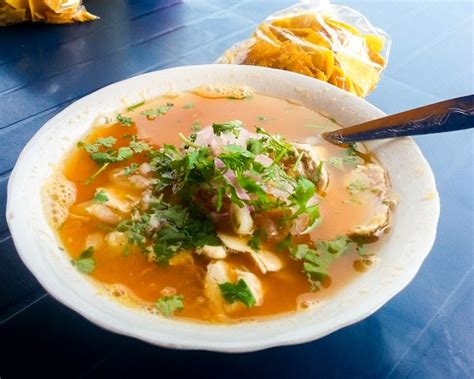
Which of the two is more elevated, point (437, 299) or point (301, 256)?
point (301, 256)

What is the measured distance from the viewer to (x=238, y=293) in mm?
964

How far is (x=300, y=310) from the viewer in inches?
37.5

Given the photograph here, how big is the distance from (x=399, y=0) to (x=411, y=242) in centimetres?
201

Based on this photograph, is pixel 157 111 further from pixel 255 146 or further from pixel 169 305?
pixel 169 305

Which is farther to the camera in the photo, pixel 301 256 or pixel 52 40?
pixel 52 40

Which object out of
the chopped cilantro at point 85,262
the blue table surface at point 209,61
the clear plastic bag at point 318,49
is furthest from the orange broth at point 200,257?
the clear plastic bag at point 318,49

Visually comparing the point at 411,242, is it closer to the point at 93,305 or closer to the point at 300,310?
the point at 300,310

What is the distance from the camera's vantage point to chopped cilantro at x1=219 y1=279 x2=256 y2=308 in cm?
96

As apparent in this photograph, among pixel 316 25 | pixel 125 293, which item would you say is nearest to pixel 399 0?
pixel 316 25

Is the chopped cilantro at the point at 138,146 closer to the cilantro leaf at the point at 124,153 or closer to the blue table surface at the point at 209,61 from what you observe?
the cilantro leaf at the point at 124,153

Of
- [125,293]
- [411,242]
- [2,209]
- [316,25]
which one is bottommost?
[2,209]

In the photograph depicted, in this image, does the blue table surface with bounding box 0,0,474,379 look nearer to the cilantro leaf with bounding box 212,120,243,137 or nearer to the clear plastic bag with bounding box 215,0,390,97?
the clear plastic bag with bounding box 215,0,390,97

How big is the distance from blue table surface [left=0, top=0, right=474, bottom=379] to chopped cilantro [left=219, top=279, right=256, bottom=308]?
133 millimetres

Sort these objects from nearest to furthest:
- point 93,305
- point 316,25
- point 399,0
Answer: point 93,305
point 316,25
point 399,0
